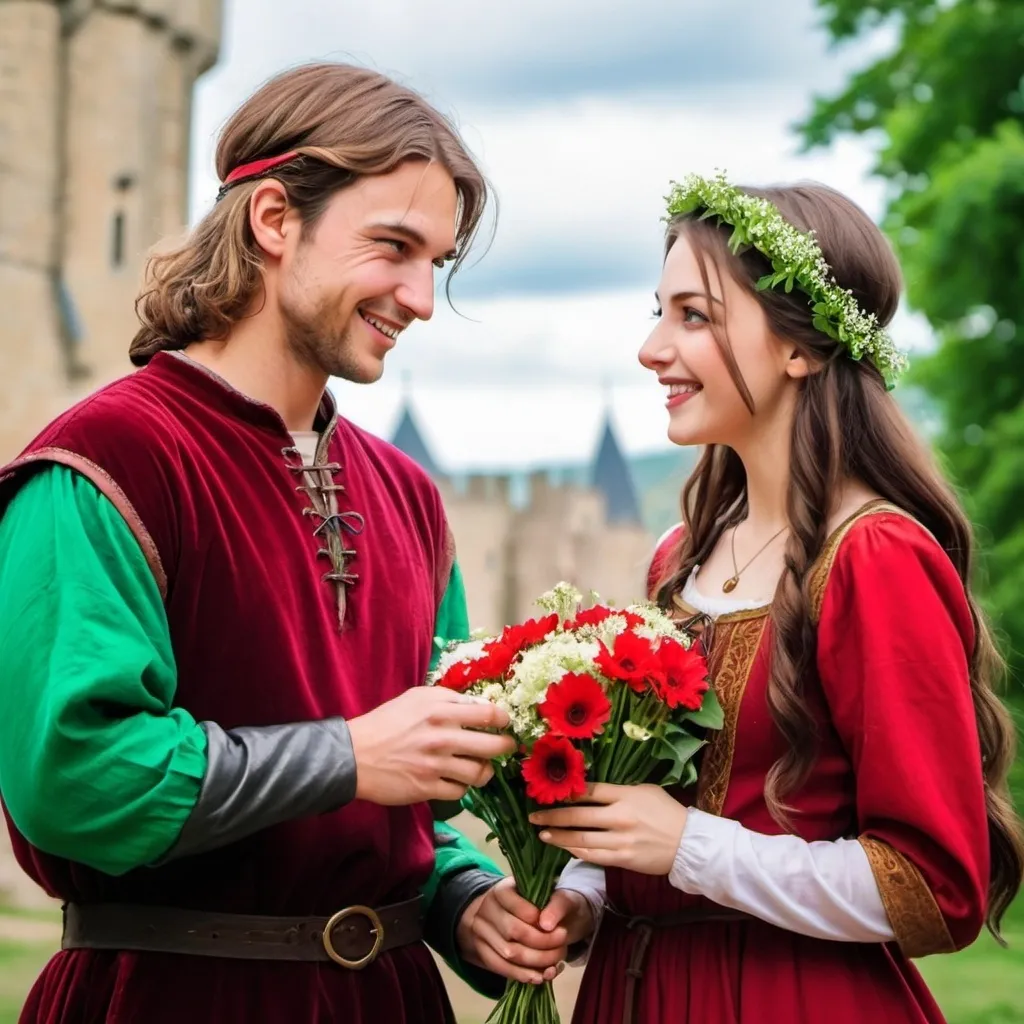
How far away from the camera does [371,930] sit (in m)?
2.63

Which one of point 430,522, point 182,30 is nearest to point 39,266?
point 182,30

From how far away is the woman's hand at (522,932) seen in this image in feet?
8.75

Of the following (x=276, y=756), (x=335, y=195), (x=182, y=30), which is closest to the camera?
(x=276, y=756)

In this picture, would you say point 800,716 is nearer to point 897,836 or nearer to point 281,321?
point 897,836

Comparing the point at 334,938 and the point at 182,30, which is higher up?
the point at 182,30

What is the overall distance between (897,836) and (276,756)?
0.97 m

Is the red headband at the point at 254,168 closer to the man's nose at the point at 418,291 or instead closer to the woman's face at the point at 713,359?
the man's nose at the point at 418,291

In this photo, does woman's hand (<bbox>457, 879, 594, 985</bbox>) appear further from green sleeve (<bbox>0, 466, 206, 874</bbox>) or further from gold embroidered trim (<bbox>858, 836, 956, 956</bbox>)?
green sleeve (<bbox>0, 466, 206, 874</bbox>)

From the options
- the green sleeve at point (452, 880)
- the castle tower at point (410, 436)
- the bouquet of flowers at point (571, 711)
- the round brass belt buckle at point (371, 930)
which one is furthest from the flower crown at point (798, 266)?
the castle tower at point (410, 436)

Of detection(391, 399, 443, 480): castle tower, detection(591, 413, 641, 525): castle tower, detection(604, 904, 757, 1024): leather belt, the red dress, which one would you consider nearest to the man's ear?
the red dress

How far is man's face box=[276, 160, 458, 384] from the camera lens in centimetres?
270

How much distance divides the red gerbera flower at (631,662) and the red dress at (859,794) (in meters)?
0.24

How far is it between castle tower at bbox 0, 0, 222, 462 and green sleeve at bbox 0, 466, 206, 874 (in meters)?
16.9

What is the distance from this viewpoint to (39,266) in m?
19.4
